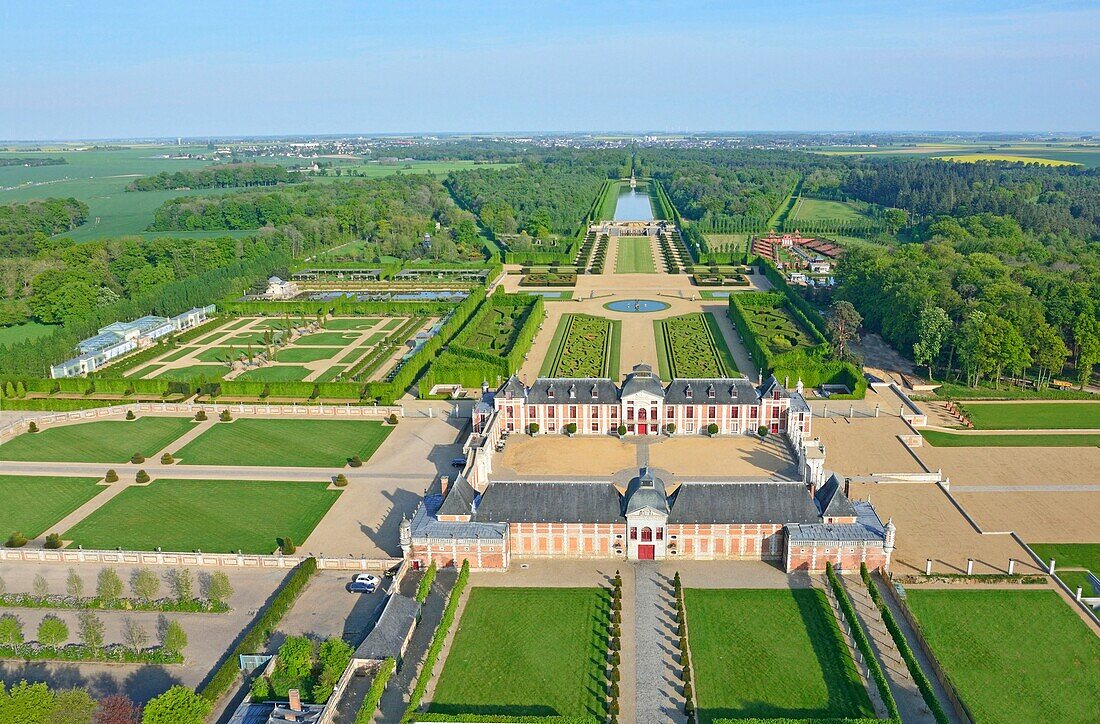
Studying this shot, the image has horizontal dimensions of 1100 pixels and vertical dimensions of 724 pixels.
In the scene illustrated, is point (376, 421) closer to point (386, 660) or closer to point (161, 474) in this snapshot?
point (161, 474)

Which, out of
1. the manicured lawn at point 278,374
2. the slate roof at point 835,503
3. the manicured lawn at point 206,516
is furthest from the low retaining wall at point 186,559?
the manicured lawn at point 278,374

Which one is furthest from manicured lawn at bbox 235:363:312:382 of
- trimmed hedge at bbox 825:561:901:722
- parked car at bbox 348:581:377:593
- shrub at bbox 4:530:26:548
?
trimmed hedge at bbox 825:561:901:722

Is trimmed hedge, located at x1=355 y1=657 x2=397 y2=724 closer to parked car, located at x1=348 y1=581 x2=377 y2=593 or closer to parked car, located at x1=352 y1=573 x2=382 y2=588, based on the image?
parked car, located at x1=348 y1=581 x2=377 y2=593

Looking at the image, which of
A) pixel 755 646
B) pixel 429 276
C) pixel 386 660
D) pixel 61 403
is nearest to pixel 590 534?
pixel 755 646

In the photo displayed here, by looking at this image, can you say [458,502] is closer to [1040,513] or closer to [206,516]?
[206,516]

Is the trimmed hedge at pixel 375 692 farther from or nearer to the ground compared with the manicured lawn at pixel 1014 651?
farther from the ground

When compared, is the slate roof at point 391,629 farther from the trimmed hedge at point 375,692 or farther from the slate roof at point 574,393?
the slate roof at point 574,393
